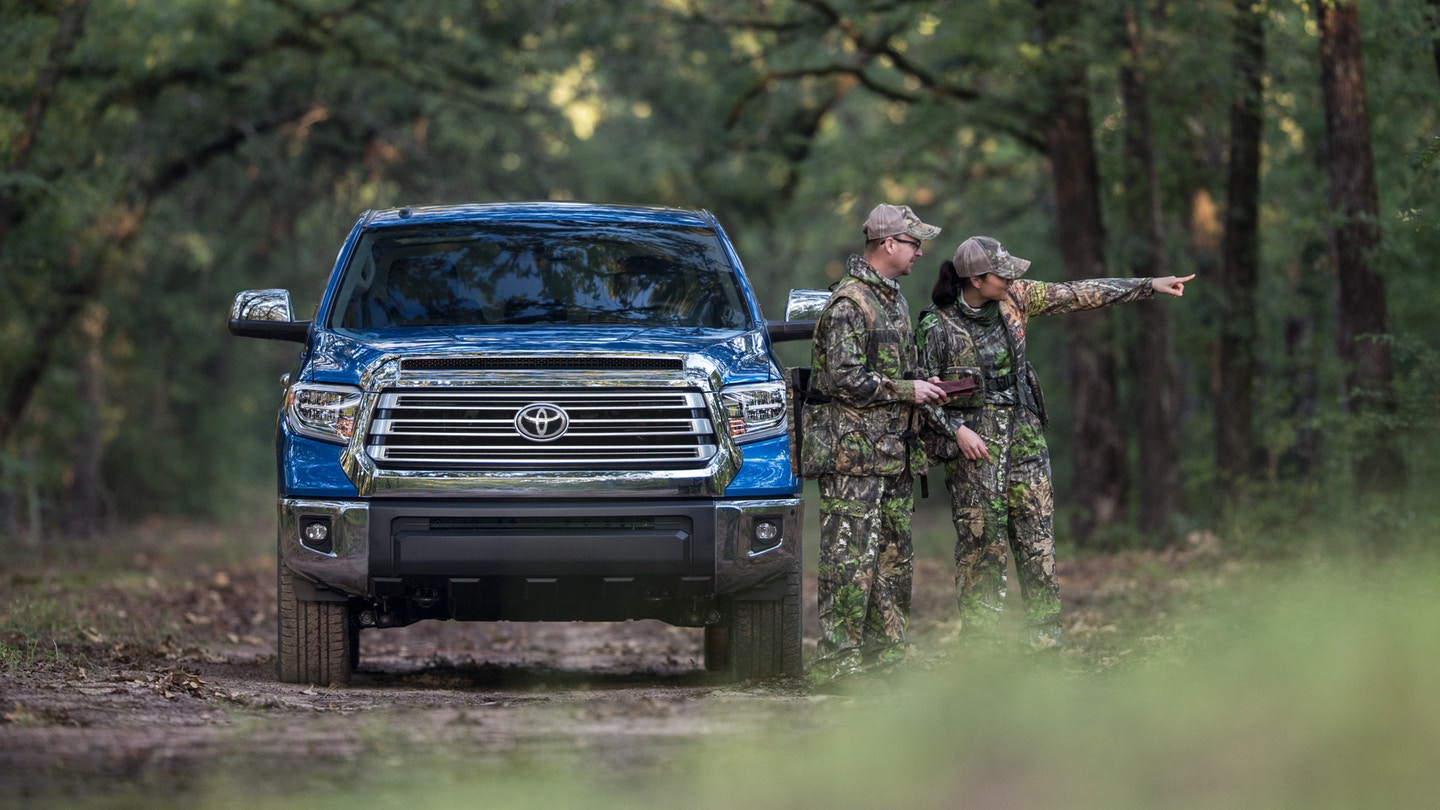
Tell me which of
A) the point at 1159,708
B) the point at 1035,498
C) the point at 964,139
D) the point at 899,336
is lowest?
the point at 1159,708

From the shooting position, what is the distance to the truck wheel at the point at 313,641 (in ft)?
26.2

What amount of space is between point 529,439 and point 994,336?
224cm

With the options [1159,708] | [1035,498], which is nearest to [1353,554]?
[1035,498]

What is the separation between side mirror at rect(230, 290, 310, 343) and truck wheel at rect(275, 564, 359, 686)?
3.79ft

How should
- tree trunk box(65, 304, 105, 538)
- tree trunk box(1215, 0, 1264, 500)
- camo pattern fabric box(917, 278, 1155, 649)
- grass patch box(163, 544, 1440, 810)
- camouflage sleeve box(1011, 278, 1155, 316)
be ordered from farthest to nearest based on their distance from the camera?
tree trunk box(65, 304, 105, 538), tree trunk box(1215, 0, 1264, 500), camouflage sleeve box(1011, 278, 1155, 316), camo pattern fabric box(917, 278, 1155, 649), grass patch box(163, 544, 1440, 810)

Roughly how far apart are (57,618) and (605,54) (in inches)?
462

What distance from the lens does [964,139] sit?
2605cm

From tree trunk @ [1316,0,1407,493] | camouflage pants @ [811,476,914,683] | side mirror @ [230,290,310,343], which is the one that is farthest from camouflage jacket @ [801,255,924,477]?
tree trunk @ [1316,0,1407,493]

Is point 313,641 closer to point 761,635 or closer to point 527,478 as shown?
point 527,478

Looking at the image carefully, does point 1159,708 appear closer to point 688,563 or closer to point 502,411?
point 688,563

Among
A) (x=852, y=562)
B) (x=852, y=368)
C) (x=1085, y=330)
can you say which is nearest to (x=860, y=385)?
(x=852, y=368)

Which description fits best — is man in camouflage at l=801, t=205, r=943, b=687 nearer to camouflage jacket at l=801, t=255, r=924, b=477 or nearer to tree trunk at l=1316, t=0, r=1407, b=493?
camouflage jacket at l=801, t=255, r=924, b=477

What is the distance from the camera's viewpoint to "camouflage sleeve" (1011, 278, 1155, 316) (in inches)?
323

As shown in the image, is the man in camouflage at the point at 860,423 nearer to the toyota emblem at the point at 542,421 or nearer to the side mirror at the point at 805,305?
the side mirror at the point at 805,305
